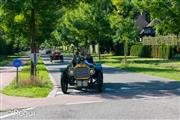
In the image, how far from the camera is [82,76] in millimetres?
16922

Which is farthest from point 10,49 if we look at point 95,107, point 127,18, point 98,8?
point 95,107

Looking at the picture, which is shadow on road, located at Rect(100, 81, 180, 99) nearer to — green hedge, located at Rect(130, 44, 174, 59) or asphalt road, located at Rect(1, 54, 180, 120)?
asphalt road, located at Rect(1, 54, 180, 120)

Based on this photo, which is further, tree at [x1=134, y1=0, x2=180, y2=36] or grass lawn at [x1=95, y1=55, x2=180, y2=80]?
tree at [x1=134, y1=0, x2=180, y2=36]

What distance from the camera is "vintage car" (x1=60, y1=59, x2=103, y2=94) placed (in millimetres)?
16906

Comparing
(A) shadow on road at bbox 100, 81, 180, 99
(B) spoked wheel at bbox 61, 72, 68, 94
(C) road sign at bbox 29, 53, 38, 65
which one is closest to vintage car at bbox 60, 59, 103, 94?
(B) spoked wheel at bbox 61, 72, 68, 94

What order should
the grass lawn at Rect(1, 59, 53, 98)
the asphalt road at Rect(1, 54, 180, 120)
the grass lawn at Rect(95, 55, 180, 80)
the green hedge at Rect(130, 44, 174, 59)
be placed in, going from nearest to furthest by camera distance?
the asphalt road at Rect(1, 54, 180, 120)
the grass lawn at Rect(1, 59, 53, 98)
the grass lawn at Rect(95, 55, 180, 80)
the green hedge at Rect(130, 44, 174, 59)

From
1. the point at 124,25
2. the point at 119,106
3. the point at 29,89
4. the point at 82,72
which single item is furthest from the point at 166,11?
the point at 119,106

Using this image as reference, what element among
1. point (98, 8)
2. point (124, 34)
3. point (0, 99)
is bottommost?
point (0, 99)

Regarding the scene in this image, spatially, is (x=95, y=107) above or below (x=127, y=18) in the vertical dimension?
below

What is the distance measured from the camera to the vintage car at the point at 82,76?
16.9 metres

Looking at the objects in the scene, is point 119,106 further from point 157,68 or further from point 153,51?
point 153,51

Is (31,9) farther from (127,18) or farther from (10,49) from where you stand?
(10,49)

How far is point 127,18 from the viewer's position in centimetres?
4066

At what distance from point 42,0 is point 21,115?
31.0 feet
